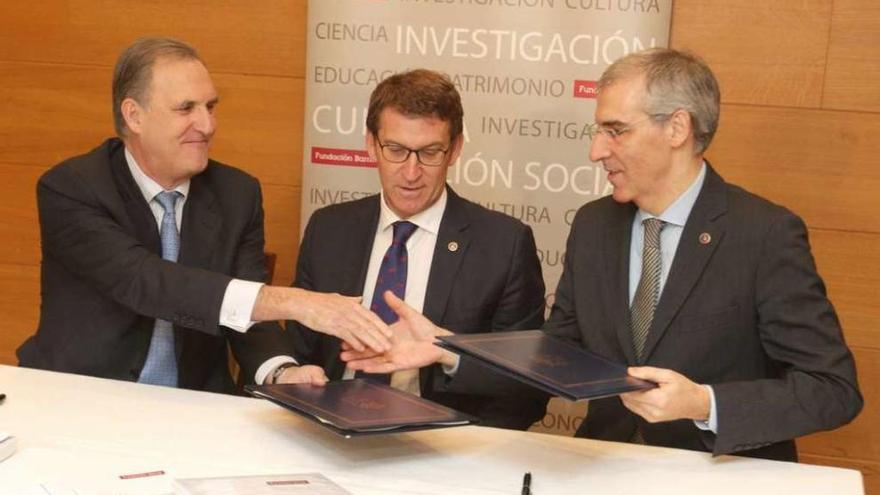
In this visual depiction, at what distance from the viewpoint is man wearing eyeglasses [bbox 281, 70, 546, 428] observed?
3455 millimetres

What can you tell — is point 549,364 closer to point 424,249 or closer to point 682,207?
point 682,207

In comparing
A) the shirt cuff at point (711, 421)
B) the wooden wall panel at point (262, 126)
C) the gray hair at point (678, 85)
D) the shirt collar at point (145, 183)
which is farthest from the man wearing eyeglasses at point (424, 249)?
the wooden wall panel at point (262, 126)

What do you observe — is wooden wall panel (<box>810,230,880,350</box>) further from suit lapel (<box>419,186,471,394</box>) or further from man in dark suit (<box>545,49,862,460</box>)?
suit lapel (<box>419,186,471,394</box>)

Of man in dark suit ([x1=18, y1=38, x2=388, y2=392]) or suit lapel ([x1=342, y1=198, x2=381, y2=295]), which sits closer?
man in dark suit ([x1=18, y1=38, x2=388, y2=392])

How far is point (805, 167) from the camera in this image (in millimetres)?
4363

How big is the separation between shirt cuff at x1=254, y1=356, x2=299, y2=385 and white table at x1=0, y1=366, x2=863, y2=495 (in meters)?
0.40

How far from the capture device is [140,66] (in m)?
3.42

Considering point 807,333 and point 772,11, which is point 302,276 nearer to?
point 807,333

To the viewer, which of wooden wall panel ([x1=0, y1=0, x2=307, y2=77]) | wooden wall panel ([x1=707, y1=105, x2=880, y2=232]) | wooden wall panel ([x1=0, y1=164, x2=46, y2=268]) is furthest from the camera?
wooden wall panel ([x1=0, y1=164, x2=46, y2=268])

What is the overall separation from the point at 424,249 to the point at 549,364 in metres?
1.14

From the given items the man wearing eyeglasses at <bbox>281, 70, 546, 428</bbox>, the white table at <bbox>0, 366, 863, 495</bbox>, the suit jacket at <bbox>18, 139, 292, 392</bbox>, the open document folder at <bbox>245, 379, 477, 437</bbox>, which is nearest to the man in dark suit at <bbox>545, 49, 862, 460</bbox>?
the white table at <bbox>0, 366, 863, 495</bbox>

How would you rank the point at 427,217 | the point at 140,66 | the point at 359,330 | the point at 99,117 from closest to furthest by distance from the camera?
the point at 359,330, the point at 140,66, the point at 427,217, the point at 99,117

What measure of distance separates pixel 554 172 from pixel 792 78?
1.00 m

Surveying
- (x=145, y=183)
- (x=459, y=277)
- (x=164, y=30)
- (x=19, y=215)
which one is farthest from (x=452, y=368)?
(x=19, y=215)
